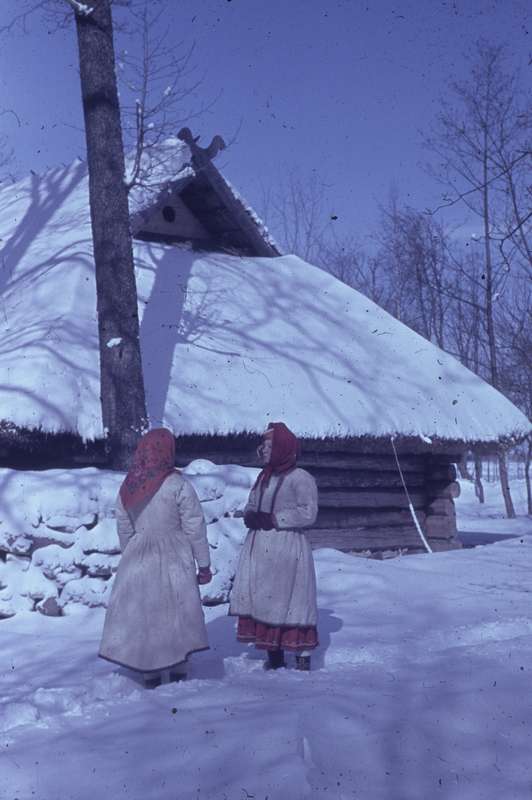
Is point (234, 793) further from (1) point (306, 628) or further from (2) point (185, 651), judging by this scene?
(1) point (306, 628)

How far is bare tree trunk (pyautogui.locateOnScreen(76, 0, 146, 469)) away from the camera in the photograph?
26.0 feet

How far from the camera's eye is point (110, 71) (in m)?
8.53

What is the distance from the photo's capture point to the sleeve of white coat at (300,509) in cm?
545

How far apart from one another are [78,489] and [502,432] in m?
6.96

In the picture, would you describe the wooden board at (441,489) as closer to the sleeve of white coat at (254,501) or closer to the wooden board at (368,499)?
the wooden board at (368,499)

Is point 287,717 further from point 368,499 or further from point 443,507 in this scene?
point 443,507

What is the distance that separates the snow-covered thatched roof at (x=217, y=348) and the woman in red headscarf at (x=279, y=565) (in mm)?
2873

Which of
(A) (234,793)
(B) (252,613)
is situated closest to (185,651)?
(B) (252,613)

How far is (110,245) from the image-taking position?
8281 millimetres

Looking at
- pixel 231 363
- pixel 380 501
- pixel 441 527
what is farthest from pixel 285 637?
pixel 441 527

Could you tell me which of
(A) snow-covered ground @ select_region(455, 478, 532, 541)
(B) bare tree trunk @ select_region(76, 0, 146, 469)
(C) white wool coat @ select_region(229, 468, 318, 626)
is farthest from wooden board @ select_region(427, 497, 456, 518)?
(A) snow-covered ground @ select_region(455, 478, 532, 541)

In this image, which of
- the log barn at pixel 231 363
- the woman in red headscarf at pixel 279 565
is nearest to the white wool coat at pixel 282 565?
the woman in red headscarf at pixel 279 565

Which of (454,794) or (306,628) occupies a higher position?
(306,628)

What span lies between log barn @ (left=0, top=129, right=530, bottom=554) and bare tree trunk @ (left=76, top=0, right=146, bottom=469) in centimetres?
21
